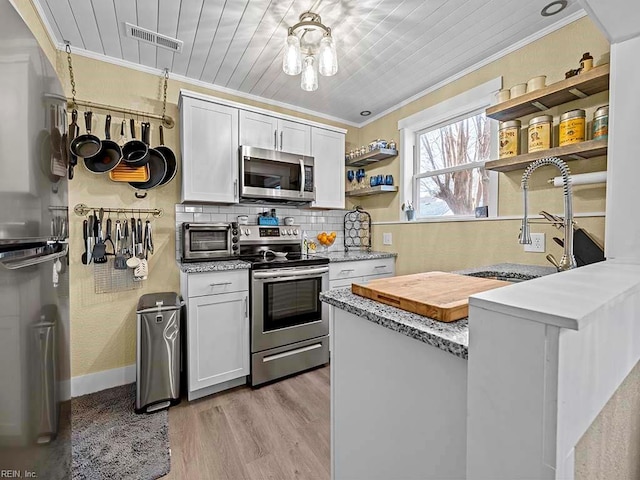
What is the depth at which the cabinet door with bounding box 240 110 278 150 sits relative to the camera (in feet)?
8.38

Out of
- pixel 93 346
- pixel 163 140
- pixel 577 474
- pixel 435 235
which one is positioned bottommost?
pixel 93 346

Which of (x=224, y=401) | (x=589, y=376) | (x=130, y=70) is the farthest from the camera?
(x=130, y=70)

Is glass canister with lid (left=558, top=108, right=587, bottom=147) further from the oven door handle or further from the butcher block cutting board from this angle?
the oven door handle

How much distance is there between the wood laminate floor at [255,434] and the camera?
1517 millimetres

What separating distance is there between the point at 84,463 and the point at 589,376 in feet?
7.13

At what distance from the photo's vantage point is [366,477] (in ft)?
2.89

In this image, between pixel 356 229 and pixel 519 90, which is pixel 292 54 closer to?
pixel 519 90

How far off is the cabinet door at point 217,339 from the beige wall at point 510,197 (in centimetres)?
169

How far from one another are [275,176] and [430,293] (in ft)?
6.85

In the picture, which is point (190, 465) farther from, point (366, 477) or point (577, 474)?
point (577, 474)

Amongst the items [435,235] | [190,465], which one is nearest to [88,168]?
[190,465]

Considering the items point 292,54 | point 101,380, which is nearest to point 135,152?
point 292,54

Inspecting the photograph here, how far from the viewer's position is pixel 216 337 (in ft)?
7.11

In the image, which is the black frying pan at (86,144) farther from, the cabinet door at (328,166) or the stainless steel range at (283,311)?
the cabinet door at (328,166)
